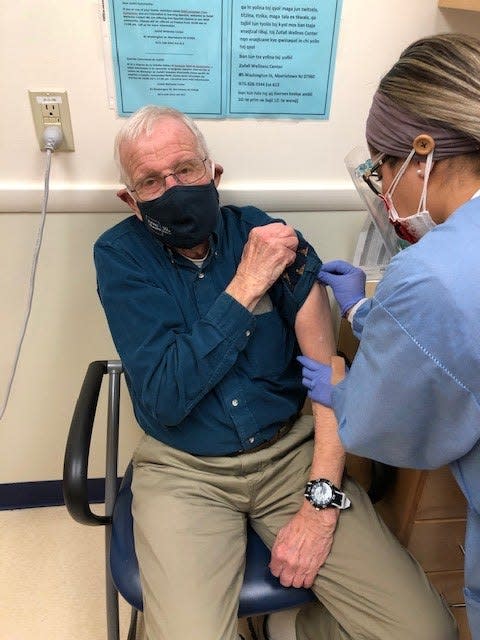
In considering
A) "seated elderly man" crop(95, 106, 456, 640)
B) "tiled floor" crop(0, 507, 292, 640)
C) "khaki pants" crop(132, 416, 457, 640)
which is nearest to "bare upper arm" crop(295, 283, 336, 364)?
"seated elderly man" crop(95, 106, 456, 640)

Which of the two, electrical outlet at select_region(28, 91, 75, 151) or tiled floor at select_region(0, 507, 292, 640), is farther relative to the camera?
tiled floor at select_region(0, 507, 292, 640)

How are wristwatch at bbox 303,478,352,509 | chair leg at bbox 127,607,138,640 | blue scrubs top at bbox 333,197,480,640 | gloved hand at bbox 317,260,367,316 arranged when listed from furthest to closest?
1. chair leg at bbox 127,607,138,640
2. gloved hand at bbox 317,260,367,316
3. wristwatch at bbox 303,478,352,509
4. blue scrubs top at bbox 333,197,480,640

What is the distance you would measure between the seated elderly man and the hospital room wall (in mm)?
204

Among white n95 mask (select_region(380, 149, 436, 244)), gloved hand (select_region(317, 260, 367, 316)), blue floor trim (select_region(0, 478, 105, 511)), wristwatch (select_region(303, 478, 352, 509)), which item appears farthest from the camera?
blue floor trim (select_region(0, 478, 105, 511))

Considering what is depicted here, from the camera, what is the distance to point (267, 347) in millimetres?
Result: 1246

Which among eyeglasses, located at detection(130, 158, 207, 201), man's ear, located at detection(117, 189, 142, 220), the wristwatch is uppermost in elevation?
eyeglasses, located at detection(130, 158, 207, 201)

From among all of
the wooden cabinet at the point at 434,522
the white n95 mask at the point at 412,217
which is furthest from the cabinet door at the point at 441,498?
the white n95 mask at the point at 412,217

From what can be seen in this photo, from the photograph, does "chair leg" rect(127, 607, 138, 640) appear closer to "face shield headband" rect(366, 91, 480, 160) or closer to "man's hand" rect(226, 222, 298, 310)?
"man's hand" rect(226, 222, 298, 310)

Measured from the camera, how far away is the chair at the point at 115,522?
1.06 meters

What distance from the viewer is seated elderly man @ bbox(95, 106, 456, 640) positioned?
1.06m

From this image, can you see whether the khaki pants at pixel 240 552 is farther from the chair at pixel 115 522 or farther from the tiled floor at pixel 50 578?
the tiled floor at pixel 50 578

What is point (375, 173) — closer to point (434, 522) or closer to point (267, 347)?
point (267, 347)

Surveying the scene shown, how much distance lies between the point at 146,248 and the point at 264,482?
630 mm

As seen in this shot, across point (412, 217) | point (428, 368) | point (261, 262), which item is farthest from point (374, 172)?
point (428, 368)
